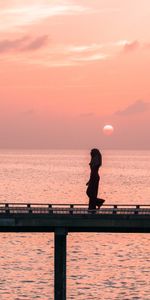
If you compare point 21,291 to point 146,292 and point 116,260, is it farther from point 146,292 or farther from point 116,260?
point 116,260

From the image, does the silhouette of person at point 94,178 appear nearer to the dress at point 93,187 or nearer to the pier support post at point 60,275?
the dress at point 93,187

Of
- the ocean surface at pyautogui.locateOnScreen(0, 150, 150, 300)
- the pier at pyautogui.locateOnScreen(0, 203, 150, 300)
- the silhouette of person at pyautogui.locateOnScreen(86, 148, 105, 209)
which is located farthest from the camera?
the ocean surface at pyautogui.locateOnScreen(0, 150, 150, 300)

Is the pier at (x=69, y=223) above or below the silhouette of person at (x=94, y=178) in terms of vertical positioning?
below

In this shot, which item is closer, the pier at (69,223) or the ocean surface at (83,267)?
the pier at (69,223)

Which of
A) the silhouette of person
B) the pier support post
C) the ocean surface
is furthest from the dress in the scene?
the ocean surface

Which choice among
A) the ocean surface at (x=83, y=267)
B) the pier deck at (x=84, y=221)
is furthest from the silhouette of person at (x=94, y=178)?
the ocean surface at (x=83, y=267)

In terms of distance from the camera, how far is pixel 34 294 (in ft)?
228

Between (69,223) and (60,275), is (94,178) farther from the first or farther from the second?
(60,275)

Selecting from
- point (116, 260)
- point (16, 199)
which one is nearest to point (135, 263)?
point (116, 260)

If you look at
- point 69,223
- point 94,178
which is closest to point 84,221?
point 69,223

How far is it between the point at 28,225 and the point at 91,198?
14.9ft

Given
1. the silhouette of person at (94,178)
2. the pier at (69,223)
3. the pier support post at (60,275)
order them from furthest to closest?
the silhouette of person at (94,178) → the pier at (69,223) → the pier support post at (60,275)

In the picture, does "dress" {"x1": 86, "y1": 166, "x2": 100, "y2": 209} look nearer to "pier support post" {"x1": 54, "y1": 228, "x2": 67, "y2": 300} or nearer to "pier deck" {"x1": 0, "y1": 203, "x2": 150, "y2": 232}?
"pier deck" {"x1": 0, "y1": 203, "x2": 150, "y2": 232}

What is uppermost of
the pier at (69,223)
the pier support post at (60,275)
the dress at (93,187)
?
the dress at (93,187)
